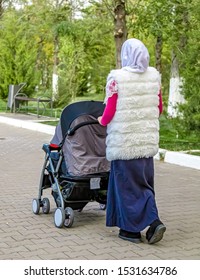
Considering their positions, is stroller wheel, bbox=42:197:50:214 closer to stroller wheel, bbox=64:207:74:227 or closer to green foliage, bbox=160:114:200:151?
stroller wheel, bbox=64:207:74:227

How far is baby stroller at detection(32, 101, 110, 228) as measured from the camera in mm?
5555

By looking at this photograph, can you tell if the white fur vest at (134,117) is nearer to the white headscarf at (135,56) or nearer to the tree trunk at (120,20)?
the white headscarf at (135,56)

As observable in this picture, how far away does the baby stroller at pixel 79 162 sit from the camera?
18.2 ft

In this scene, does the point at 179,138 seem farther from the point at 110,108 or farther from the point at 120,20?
the point at 110,108

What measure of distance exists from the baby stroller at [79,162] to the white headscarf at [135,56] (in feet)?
2.80

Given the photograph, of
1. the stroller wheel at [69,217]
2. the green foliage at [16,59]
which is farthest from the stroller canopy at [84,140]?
the green foliage at [16,59]

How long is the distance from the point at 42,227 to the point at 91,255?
3.41ft

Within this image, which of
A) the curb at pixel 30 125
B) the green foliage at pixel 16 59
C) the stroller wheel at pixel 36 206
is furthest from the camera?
the green foliage at pixel 16 59

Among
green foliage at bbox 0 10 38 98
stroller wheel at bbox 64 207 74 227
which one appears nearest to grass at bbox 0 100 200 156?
stroller wheel at bbox 64 207 74 227

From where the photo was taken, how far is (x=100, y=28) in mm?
18703

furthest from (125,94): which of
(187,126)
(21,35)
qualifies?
(21,35)

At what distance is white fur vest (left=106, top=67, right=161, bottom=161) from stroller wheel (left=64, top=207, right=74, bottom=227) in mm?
784
